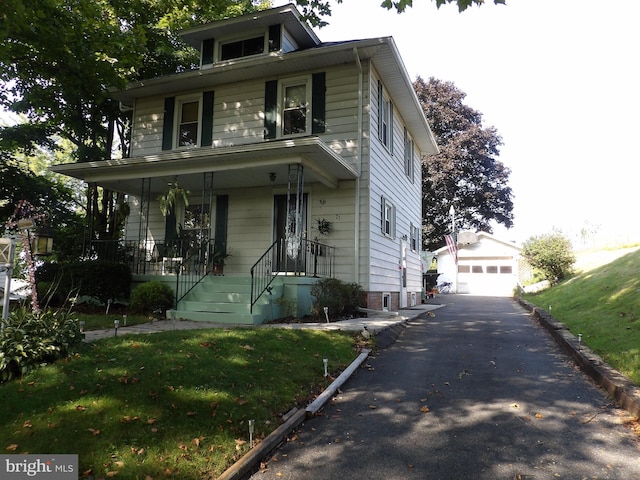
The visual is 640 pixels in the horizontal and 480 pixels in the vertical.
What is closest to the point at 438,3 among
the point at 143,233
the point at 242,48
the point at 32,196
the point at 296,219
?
the point at 296,219

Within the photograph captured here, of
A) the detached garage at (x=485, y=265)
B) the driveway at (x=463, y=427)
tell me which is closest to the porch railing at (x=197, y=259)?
the driveway at (x=463, y=427)

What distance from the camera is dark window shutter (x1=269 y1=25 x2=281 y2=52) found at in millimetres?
12241

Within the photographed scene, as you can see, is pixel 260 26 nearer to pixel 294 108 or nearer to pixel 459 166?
pixel 294 108

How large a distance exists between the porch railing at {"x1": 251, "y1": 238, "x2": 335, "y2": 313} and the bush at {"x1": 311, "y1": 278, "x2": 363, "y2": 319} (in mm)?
616

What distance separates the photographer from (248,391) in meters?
4.48

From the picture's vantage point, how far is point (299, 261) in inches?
420

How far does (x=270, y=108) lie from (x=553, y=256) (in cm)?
1396

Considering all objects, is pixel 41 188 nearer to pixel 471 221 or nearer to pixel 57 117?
pixel 57 117

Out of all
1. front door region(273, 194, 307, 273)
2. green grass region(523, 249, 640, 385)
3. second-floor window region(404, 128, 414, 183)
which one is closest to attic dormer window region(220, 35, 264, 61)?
front door region(273, 194, 307, 273)

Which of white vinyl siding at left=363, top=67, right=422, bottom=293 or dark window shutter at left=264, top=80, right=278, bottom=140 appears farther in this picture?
dark window shutter at left=264, top=80, right=278, bottom=140

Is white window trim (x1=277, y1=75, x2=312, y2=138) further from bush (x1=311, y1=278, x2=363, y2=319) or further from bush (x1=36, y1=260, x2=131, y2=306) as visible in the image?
bush (x1=36, y1=260, x2=131, y2=306)

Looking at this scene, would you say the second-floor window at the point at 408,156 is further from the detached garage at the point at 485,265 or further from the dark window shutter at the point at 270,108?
the detached garage at the point at 485,265

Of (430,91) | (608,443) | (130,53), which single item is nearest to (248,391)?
(608,443)

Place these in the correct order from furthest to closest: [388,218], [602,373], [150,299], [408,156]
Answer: [408,156] < [388,218] < [150,299] < [602,373]
